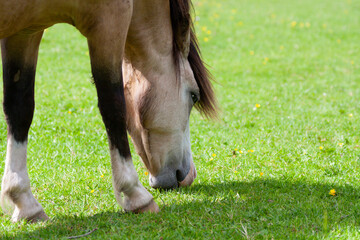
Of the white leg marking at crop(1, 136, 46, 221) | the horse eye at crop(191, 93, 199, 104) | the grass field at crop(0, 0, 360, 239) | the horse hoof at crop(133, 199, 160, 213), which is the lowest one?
the grass field at crop(0, 0, 360, 239)

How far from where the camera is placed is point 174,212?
3535 mm

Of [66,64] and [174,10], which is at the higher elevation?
[174,10]

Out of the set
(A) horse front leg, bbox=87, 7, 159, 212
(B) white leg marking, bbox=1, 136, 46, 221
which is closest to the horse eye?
(A) horse front leg, bbox=87, 7, 159, 212

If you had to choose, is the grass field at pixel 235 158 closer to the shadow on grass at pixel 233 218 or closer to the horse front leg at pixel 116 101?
the shadow on grass at pixel 233 218

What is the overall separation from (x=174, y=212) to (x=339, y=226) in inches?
42.2

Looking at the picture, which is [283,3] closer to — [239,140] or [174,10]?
[239,140]

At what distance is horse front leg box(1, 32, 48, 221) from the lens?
342 centimetres

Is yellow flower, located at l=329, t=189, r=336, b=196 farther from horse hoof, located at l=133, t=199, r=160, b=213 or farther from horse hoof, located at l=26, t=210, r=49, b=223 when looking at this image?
horse hoof, located at l=26, t=210, r=49, b=223

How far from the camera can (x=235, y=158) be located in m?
4.90

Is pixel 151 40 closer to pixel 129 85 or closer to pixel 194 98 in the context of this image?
pixel 129 85

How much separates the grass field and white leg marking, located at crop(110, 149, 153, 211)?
0.09 m

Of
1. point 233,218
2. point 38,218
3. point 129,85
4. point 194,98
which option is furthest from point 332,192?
point 38,218

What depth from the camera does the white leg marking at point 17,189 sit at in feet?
11.2

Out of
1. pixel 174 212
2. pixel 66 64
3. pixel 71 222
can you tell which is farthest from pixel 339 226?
pixel 66 64
